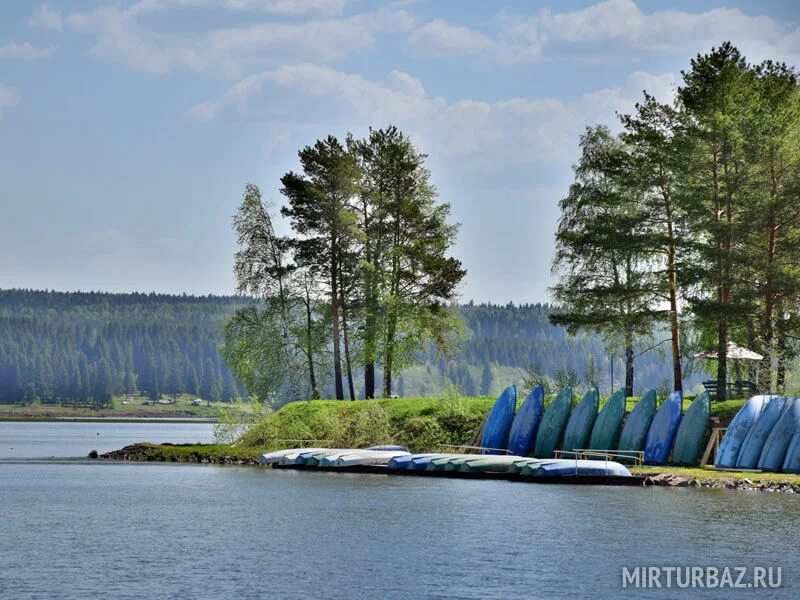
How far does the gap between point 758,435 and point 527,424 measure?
9916 mm

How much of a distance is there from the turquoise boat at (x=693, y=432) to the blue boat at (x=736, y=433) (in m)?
1.24

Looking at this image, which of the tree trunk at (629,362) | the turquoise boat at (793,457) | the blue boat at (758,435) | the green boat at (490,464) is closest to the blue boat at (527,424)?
the green boat at (490,464)

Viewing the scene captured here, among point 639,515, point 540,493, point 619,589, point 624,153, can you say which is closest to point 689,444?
point 540,493

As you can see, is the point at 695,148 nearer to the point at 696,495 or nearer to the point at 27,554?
the point at 696,495

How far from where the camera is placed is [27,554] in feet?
111

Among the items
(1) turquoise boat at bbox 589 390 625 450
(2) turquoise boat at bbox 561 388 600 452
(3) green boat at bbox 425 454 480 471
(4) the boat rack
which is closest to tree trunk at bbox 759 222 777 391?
(1) turquoise boat at bbox 589 390 625 450

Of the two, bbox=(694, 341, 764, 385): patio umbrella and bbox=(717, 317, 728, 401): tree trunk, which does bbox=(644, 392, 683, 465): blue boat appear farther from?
bbox=(694, 341, 764, 385): patio umbrella

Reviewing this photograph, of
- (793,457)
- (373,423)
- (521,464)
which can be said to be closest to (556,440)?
(521,464)

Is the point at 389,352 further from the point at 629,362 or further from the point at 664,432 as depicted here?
the point at 664,432

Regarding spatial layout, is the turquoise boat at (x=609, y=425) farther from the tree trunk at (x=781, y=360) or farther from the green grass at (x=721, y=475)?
the tree trunk at (x=781, y=360)

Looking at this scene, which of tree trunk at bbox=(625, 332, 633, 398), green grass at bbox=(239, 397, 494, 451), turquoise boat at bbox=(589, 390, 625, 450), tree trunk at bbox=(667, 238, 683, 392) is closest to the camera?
turquoise boat at bbox=(589, 390, 625, 450)

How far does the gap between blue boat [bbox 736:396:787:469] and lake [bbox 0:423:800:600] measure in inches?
108

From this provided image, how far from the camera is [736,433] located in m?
47.5

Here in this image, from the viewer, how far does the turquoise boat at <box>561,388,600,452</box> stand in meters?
51.9
